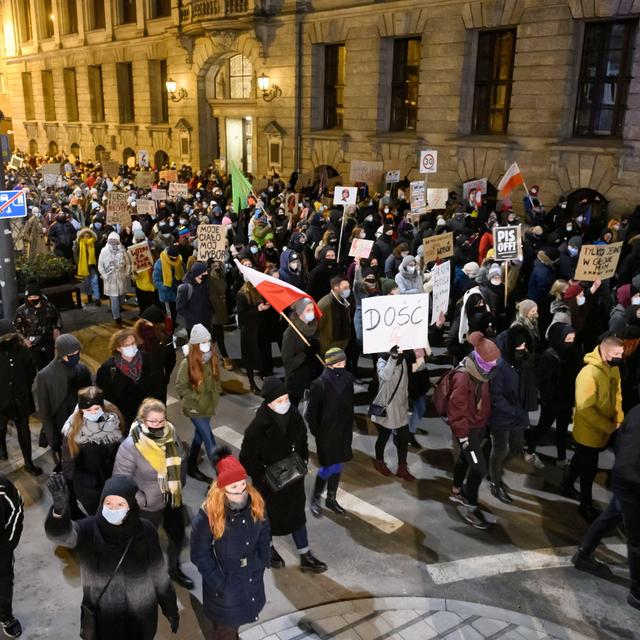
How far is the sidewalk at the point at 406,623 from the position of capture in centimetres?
464

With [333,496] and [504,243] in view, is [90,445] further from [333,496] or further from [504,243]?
[504,243]

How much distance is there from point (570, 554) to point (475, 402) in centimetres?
155

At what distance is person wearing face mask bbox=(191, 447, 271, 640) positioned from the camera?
3.77m

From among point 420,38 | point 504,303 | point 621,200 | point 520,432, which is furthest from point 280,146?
point 520,432

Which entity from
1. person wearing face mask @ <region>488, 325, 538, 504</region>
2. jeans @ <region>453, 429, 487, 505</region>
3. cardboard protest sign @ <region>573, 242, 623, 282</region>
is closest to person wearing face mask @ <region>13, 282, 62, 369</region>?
jeans @ <region>453, 429, 487, 505</region>

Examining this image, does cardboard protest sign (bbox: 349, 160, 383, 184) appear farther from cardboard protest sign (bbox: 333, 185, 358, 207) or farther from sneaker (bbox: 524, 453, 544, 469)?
sneaker (bbox: 524, 453, 544, 469)

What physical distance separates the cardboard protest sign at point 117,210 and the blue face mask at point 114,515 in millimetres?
10669

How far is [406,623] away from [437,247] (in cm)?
611

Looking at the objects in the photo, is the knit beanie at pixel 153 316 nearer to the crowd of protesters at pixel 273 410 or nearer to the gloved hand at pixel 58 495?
the crowd of protesters at pixel 273 410

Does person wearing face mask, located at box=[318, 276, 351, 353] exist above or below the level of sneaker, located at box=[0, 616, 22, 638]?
above

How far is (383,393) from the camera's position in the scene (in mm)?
6391

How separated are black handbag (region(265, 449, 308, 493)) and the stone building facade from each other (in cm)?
1373

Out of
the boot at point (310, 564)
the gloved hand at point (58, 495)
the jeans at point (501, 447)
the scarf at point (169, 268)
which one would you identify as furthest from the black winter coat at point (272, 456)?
the scarf at point (169, 268)

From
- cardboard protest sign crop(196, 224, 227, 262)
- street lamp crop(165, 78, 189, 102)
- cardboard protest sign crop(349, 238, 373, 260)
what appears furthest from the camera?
street lamp crop(165, 78, 189, 102)
